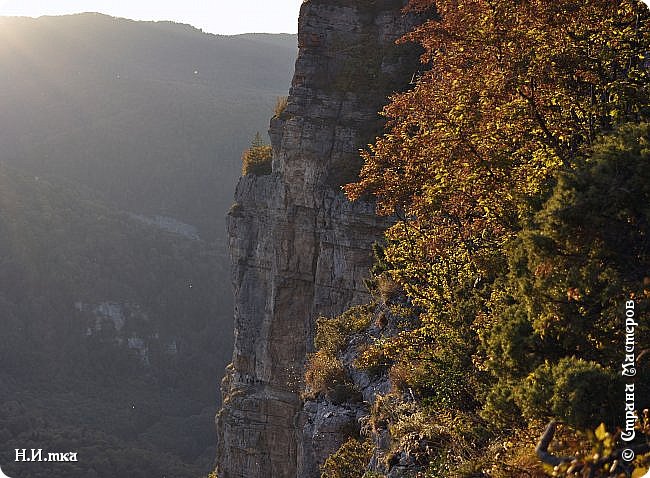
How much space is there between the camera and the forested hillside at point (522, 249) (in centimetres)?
607

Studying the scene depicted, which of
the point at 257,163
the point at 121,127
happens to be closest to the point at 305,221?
the point at 257,163

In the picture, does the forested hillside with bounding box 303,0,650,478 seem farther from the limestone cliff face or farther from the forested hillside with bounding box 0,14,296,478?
the forested hillside with bounding box 0,14,296,478

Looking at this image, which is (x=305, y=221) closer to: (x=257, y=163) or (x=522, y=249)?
(x=257, y=163)

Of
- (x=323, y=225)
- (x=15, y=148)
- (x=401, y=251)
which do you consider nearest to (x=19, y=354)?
(x=15, y=148)

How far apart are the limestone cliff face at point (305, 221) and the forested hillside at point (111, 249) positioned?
2786 cm

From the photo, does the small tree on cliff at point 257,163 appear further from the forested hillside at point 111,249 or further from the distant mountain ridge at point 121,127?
the distant mountain ridge at point 121,127

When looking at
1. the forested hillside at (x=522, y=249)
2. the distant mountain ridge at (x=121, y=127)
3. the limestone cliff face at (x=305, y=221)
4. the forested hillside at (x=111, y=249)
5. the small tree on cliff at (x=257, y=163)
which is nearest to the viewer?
A: the forested hillside at (x=522, y=249)

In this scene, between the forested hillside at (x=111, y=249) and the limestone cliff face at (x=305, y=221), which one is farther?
the forested hillside at (x=111, y=249)

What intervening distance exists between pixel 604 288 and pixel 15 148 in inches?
5669

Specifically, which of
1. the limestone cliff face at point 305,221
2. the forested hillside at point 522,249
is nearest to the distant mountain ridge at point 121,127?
the limestone cliff face at point 305,221

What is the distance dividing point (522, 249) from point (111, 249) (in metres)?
104

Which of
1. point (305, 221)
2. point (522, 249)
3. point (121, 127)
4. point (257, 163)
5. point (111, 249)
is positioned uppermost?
point (121, 127)

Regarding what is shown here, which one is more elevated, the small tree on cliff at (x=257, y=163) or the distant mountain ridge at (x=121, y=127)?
the distant mountain ridge at (x=121, y=127)

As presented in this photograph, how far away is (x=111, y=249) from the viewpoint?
10619 cm
